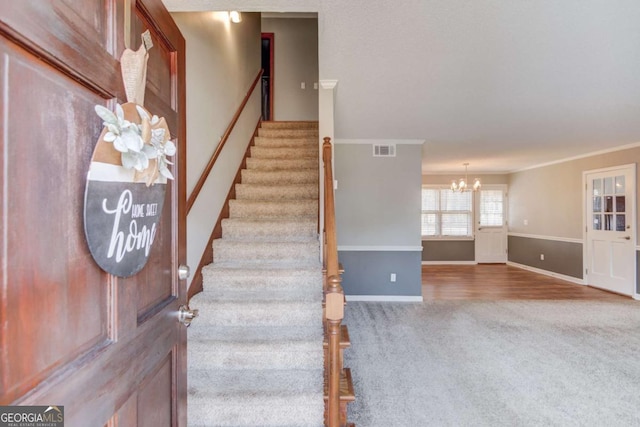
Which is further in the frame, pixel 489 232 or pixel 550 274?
pixel 489 232

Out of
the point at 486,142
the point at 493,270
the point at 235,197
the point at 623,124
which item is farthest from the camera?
the point at 493,270

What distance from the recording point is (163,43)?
109cm

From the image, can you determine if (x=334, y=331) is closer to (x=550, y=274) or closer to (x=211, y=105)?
(x=211, y=105)

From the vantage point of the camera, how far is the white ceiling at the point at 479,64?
175 cm

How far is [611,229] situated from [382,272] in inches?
163

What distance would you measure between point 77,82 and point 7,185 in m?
0.27

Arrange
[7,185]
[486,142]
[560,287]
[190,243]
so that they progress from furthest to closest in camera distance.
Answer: [560,287]
[486,142]
[190,243]
[7,185]

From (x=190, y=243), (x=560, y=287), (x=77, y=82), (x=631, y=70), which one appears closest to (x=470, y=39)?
(x=631, y=70)

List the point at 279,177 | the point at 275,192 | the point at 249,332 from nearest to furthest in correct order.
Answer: the point at 249,332
the point at 275,192
the point at 279,177

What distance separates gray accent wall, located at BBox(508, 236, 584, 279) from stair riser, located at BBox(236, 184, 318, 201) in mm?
5817

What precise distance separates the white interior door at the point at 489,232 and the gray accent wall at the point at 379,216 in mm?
4358

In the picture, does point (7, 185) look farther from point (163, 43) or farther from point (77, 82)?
point (163, 43)

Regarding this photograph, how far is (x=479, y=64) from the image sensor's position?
94.4 inches

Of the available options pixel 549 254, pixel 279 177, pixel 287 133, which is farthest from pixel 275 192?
pixel 549 254
